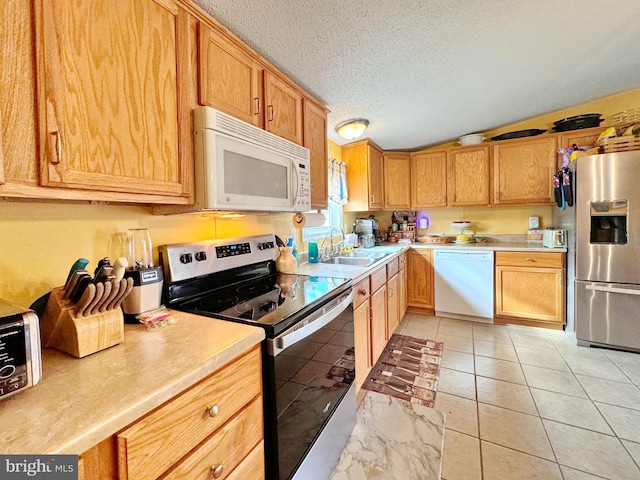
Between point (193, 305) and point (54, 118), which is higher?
point (54, 118)

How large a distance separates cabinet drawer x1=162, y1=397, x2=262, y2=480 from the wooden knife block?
0.40m

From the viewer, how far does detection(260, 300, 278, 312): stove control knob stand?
1150 millimetres

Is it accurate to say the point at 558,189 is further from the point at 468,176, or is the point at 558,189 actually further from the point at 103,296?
the point at 103,296

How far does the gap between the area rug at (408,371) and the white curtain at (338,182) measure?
5.16ft

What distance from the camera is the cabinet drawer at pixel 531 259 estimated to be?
9.21 ft

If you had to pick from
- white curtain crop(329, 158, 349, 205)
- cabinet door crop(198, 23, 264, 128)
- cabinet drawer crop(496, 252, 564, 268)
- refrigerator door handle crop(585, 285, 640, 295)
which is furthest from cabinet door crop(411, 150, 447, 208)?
cabinet door crop(198, 23, 264, 128)

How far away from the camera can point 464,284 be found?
10.4 ft

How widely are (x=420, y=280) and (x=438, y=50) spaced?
7.92 ft

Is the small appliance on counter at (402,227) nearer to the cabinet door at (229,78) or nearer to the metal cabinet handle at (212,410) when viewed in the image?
the cabinet door at (229,78)

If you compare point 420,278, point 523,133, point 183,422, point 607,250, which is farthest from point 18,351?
point 523,133

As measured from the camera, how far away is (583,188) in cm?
245

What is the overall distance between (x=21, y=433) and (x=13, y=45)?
2.86 ft

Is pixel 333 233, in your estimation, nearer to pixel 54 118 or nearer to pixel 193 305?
pixel 193 305

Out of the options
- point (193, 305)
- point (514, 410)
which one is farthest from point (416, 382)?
point (193, 305)
